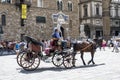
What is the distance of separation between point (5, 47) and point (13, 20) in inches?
353

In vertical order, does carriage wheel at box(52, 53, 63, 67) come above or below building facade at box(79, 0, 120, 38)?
below

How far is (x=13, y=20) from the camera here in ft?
128

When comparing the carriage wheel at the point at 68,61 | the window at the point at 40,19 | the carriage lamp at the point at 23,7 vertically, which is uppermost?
the carriage lamp at the point at 23,7

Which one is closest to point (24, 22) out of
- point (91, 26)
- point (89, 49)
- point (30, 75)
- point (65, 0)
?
point (65, 0)

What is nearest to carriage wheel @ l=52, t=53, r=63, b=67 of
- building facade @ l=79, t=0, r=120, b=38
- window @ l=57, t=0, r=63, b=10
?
window @ l=57, t=0, r=63, b=10

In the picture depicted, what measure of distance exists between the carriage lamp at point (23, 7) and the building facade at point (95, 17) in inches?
751

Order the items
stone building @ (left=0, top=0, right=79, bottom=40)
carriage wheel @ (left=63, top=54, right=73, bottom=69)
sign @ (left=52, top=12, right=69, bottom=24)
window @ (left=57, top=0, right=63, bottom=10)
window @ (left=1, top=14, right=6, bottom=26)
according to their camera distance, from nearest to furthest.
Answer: carriage wheel @ (left=63, top=54, right=73, bottom=69)
sign @ (left=52, top=12, right=69, bottom=24)
window @ (left=1, top=14, right=6, bottom=26)
stone building @ (left=0, top=0, right=79, bottom=40)
window @ (left=57, top=0, right=63, bottom=10)

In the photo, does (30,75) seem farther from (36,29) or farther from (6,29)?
(36,29)

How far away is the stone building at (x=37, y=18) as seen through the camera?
3847 cm

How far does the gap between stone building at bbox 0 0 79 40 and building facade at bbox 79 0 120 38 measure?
1000cm

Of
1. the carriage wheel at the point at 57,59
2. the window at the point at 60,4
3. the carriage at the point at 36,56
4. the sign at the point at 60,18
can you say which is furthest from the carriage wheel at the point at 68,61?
the window at the point at 60,4

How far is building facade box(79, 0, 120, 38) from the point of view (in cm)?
5756

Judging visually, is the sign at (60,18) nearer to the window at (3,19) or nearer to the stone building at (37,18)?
the stone building at (37,18)

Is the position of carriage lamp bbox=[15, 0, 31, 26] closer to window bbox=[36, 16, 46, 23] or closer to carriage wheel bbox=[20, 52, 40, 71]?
window bbox=[36, 16, 46, 23]
